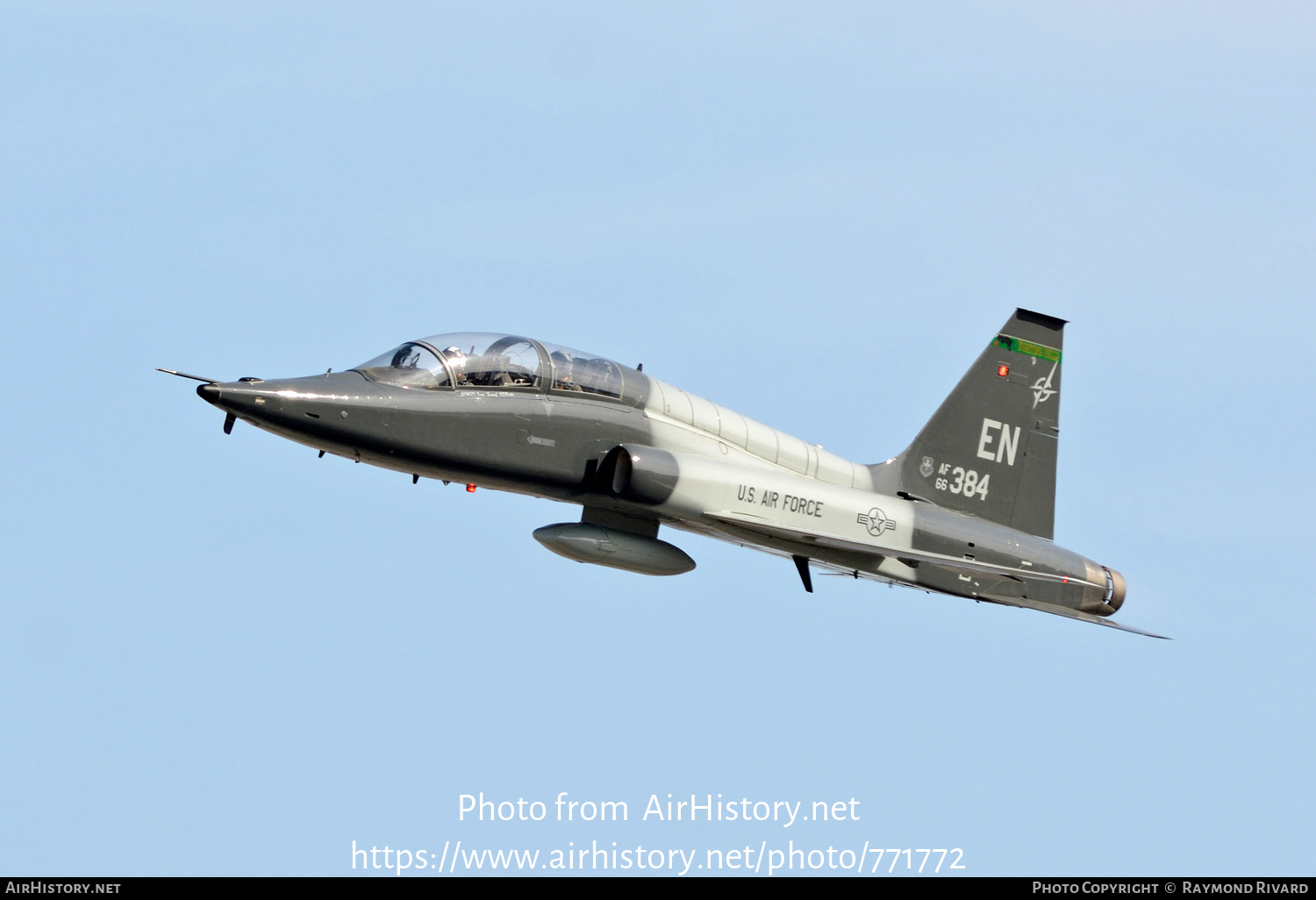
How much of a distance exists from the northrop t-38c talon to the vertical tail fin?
0.03m

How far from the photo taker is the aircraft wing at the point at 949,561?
23.6 m

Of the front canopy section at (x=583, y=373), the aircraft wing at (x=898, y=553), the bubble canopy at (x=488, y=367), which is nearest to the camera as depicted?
the bubble canopy at (x=488, y=367)

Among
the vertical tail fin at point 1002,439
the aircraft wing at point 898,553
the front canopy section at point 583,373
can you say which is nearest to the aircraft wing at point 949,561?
the aircraft wing at point 898,553

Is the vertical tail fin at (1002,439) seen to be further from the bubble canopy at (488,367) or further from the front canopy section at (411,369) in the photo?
the front canopy section at (411,369)

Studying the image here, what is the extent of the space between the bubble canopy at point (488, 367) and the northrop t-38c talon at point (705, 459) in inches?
0.9

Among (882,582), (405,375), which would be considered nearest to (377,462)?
(405,375)

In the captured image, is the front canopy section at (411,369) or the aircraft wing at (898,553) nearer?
the front canopy section at (411,369)

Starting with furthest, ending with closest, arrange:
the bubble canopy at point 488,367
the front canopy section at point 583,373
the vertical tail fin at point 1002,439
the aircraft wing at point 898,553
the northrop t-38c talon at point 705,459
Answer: the vertical tail fin at point 1002,439
the aircraft wing at point 898,553
the front canopy section at point 583,373
the bubble canopy at point 488,367
the northrop t-38c talon at point 705,459

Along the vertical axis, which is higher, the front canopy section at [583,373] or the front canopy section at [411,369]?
the front canopy section at [583,373]

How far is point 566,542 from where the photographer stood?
23031 millimetres
